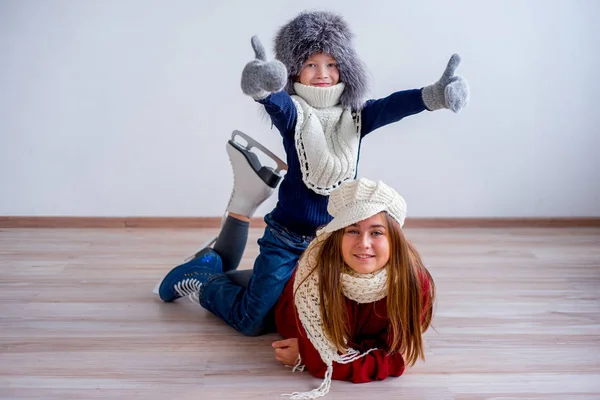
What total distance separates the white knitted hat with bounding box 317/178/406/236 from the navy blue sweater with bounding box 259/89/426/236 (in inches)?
10.0

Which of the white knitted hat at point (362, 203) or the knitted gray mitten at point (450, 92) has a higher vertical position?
the knitted gray mitten at point (450, 92)

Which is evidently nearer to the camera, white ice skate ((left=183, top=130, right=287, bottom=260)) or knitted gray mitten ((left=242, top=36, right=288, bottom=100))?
knitted gray mitten ((left=242, top=36, right=288, bottom=100))

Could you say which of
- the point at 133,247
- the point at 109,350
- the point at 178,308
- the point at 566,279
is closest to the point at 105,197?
the point at 133,247

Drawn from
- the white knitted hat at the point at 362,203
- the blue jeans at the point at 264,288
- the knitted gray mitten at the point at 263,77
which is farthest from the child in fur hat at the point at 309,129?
the white knitted hat at the point at 362,203

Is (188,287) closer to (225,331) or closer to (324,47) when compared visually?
(225,331)

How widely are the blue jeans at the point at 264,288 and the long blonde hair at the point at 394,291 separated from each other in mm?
265

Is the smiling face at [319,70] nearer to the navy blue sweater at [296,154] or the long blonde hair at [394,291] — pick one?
the navy blue sweater at [296,154]

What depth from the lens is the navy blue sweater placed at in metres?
1.59

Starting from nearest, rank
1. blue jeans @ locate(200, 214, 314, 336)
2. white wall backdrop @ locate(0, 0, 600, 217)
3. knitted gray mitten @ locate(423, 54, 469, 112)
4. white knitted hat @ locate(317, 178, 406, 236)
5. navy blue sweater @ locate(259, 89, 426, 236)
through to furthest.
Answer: white knitted hat @ locate(317, 178, 406, 236) → knitted gray mitten @ locate(423, 54, 469, 112) → navy blue sweater @ locate(259, 89, 426, 236) → blue jeans @ locate(200, 214, 314, 336) → white wall backdrop @ locate(0, 0, 600, 217)

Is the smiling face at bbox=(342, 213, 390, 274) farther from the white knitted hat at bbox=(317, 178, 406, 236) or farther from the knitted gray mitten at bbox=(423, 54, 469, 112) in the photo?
the knitted gray mitten at bbox=(423, 54, 469, 112)

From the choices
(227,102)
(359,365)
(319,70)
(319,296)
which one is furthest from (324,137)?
(227,102)

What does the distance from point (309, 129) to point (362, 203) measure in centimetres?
31

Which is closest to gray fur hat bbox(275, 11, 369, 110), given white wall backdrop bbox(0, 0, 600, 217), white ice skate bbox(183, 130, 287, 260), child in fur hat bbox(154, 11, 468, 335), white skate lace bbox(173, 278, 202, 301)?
child in fur hat bbox(154, 11, 468, 335)

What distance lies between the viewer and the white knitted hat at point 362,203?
4.50ft
